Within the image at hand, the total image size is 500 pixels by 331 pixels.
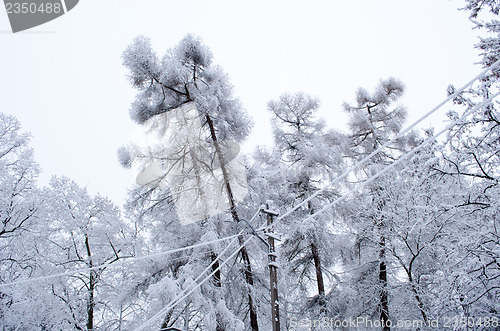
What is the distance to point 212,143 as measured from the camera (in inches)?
405

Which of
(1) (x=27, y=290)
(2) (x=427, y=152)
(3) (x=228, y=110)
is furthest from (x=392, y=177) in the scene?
(1) (x=27, y=290)

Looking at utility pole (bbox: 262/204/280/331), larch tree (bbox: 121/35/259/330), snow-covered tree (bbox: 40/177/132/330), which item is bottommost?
utility pole (bbox: 262/204/280/331)

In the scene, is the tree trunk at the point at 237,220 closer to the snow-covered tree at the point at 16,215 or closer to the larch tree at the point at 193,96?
the larch tree at the point at 193,96

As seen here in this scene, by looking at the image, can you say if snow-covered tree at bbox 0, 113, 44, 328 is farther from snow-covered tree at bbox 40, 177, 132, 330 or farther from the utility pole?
the utility pole

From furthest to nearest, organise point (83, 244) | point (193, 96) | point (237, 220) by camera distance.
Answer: point (83, 244) → point (193, 96) → point (237, 220)

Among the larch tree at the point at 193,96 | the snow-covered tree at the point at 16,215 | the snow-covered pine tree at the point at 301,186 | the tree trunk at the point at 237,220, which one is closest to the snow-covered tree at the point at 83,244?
the snow-covered tree at the point at 16,215

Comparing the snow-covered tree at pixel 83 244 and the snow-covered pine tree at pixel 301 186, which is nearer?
the snow-covered pine tree at pixel 301 186

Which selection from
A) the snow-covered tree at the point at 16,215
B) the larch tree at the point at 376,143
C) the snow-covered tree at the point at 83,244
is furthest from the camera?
the snow-covered tree at the point at 83,244

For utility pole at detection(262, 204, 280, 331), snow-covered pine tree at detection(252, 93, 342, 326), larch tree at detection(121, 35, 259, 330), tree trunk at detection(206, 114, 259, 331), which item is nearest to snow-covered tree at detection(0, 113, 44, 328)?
larch tree at detection(121, 35, 259, 330)

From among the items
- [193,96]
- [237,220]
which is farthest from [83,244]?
[193,96]

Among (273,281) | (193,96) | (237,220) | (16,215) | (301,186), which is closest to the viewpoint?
(273,281)

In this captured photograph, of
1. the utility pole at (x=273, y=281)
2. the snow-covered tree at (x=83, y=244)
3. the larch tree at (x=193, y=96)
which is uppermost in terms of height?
the larch tree at (x=193, y=96)

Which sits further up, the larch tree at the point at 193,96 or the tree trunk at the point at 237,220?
the larch tree at the point at 193,96

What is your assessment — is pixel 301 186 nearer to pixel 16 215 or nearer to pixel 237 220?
pixel 237 220
